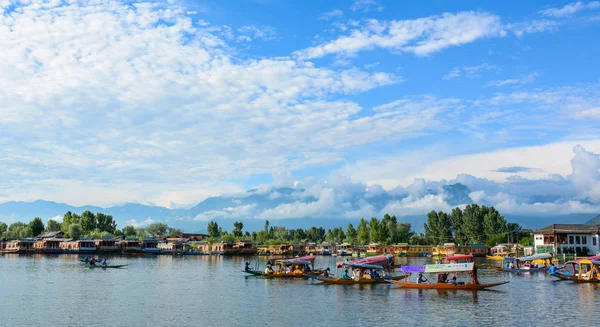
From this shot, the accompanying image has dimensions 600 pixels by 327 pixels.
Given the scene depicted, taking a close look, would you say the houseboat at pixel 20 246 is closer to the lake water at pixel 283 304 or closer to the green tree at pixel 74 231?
the green tree at pixel 74 231

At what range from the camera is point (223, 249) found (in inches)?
6575

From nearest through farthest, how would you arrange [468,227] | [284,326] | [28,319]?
[284,326] → [28,319] → [468,227]

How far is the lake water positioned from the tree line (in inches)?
4343

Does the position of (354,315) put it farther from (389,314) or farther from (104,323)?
(104,323)

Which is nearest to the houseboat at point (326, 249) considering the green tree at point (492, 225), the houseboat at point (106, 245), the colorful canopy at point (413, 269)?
the green tree at point (492, 225)

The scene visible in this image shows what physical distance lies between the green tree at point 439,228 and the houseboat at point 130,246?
98.8 meters

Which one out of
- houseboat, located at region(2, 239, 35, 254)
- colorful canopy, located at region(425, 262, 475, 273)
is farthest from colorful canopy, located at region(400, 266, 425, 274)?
Result: houseboat, located at region(2, 239, 35, 254)

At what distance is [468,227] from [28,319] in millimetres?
155604

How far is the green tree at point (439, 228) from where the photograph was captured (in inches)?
7185

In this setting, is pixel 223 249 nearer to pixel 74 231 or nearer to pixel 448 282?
pixel 74 231

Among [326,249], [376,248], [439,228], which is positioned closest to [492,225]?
[439,228]

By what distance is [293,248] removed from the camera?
178625 millimetres

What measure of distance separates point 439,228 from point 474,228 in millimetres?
14179

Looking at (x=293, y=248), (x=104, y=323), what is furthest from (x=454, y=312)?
(x=293, y=248)
